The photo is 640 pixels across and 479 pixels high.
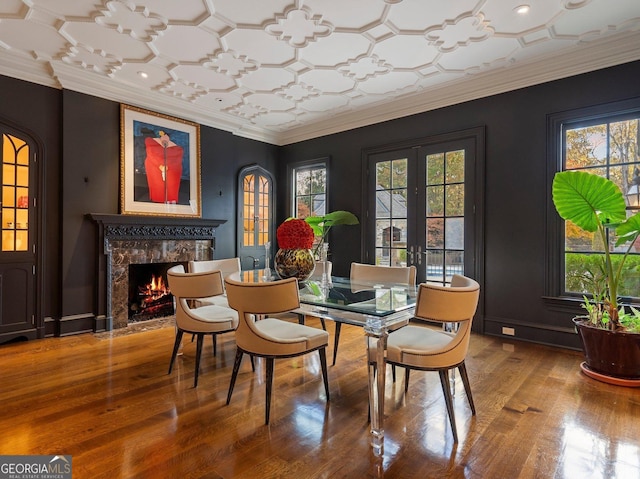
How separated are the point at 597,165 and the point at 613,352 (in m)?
1.89

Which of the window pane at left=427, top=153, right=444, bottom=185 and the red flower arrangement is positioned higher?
the window pane at left=427, top=153, right=444, bottom=185

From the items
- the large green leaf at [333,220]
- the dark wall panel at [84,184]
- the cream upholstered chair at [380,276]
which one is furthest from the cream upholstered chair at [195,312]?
the large green leaf at [333,220]

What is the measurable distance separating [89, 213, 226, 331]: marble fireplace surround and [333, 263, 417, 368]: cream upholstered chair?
2.84 metres

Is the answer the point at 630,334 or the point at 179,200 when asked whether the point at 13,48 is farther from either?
the point at 630,334

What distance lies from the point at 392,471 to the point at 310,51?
357 cm

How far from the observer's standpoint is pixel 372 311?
2000mm

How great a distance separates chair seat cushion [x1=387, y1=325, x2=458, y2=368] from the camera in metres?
2.02

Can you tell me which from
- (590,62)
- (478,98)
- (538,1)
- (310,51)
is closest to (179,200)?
(310,51)

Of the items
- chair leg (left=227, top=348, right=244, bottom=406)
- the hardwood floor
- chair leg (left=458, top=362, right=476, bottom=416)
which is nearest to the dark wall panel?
the hardwood floor

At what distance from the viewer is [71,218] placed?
4.14 meters

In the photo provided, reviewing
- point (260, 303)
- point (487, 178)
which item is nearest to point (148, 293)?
point (260, 303)

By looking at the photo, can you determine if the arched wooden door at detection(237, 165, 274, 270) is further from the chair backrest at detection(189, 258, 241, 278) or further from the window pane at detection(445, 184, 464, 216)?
the window pane at detection(445, 184, 464, 216)

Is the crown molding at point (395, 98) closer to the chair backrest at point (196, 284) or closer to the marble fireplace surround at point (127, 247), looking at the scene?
the marble fireplace surround at point (127, 247)

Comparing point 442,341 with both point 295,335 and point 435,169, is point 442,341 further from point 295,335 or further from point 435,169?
point 435,169
